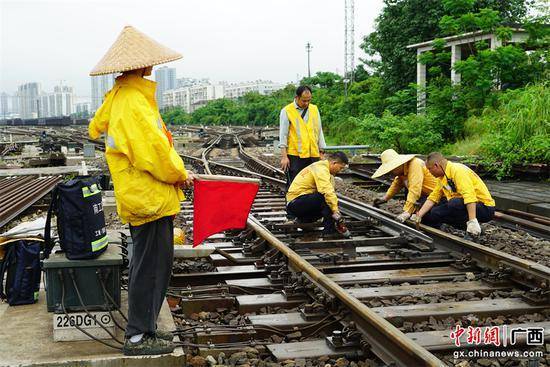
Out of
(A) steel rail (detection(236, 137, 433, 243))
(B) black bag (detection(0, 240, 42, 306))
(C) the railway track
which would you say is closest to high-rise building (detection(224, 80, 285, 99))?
(A) steel rail (detection(236, 137, 433, 243))

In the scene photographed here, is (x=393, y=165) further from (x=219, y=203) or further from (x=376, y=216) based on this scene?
(x=219, y=203)

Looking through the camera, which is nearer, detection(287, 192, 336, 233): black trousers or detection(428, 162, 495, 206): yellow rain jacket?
detection(428, 162, 495, 206): yellow rain jacket

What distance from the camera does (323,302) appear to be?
4.29m

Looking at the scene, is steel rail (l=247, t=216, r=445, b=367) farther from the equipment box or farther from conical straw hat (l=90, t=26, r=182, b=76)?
conical straw hat (l=90, t=26, r=182, b=76)

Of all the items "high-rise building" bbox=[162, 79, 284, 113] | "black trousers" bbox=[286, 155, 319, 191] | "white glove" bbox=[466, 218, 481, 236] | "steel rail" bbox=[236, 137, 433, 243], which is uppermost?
"high-rise building" bbox=[162, 79, 284, 113]

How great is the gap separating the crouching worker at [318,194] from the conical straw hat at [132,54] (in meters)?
3.16

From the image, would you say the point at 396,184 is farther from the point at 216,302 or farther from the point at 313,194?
the point at 216,302

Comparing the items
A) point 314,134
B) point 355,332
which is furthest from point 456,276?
point 314,134

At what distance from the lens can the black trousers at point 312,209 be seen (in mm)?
6688

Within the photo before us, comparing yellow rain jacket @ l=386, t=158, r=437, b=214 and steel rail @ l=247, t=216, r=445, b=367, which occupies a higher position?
yellow rain jacket @ l=386, t=158, r=437, b=214

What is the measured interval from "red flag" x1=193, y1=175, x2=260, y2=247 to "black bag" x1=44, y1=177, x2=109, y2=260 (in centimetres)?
71

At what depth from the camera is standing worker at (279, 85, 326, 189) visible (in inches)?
297

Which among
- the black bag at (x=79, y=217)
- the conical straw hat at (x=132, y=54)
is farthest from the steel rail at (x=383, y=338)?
the conical straw hat at (x=132, y=54)

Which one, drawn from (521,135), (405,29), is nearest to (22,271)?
(521,135)
